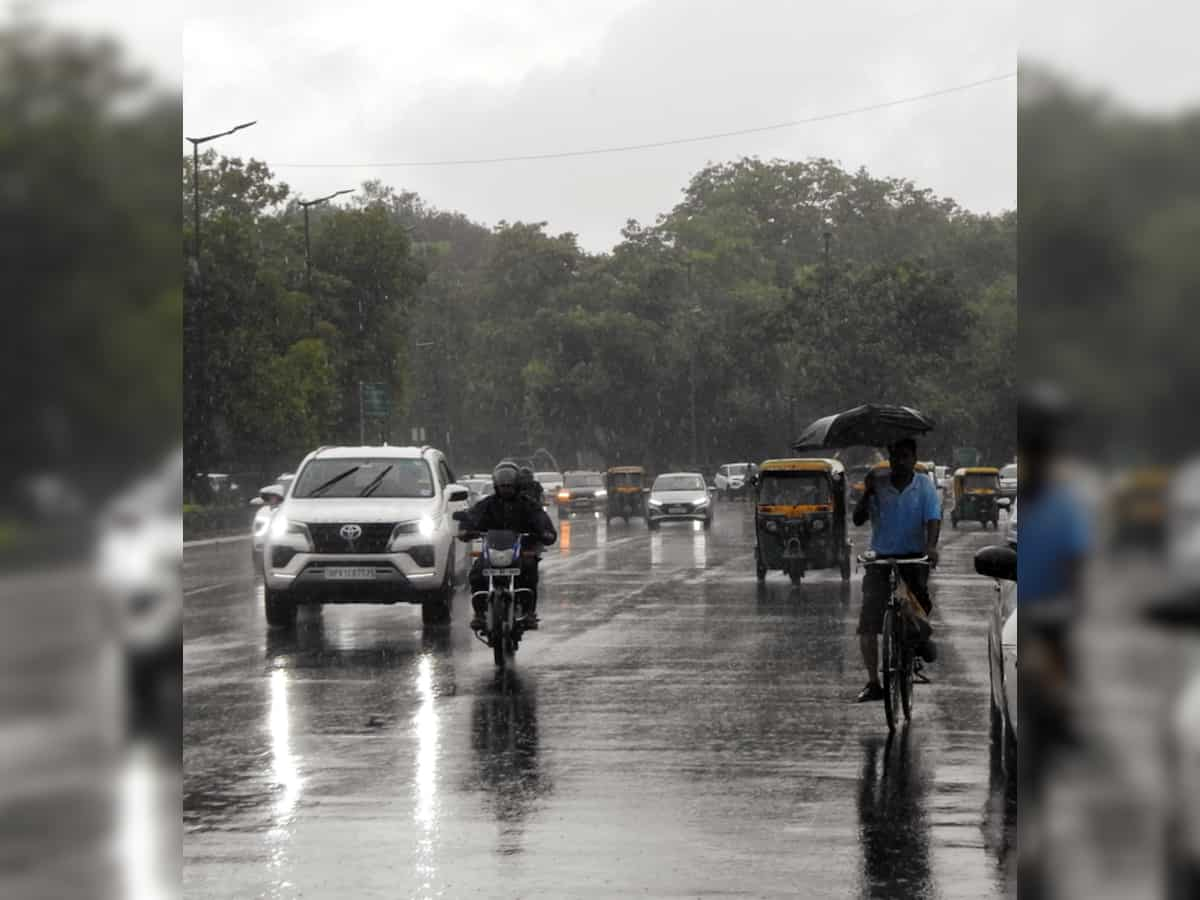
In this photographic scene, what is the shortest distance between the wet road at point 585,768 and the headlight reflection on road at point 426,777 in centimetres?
3

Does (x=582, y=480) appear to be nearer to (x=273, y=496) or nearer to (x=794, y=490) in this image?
(x=794, y=490)

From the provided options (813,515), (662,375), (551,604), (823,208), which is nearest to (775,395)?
(662,375)

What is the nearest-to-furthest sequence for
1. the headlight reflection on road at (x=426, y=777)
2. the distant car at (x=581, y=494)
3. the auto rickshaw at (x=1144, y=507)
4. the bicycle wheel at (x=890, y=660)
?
the auto rickshaw at (x=1144, y=507) < the headlight reflection on road at (x=426, y=777) < the bicycle wheel at (x=890, y=660) < the distant car at (x=581, y=494)

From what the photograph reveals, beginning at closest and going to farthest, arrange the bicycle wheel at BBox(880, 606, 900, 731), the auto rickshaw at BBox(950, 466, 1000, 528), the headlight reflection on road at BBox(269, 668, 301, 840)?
1. the headlight reflection on road at BBox(269, 668, 301, 840)
2. the bicycle wheel at BBox(880, 606, 900, 731)
3. the auto rickshaw at BBox(950, 466, 1000, 528)

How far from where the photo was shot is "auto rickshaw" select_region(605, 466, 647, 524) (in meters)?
59.8

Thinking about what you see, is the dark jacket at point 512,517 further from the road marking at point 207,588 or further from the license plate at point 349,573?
the road marking at point 207,588

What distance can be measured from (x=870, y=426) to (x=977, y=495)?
114 feet

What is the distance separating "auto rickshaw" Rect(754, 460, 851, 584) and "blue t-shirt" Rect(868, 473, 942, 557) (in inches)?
606

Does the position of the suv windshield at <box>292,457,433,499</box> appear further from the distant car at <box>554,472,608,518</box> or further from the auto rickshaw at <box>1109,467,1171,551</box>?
the distant car at <box>554,472,608,518</box>

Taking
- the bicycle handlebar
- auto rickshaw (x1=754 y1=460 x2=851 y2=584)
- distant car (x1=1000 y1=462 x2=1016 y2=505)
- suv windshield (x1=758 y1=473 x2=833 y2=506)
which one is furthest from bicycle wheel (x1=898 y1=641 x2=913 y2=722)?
suv windshield (x1=758 y1=473 x2=833 y2=506)

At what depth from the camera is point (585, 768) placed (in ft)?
30.1

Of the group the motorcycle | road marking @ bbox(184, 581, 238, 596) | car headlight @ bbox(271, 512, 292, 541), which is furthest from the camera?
road marking @ bbox(184, 581, 238, 596)

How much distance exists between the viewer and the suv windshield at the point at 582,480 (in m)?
64.2

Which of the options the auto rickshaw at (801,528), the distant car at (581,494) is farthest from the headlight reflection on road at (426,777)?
the distant car at (581,494)
